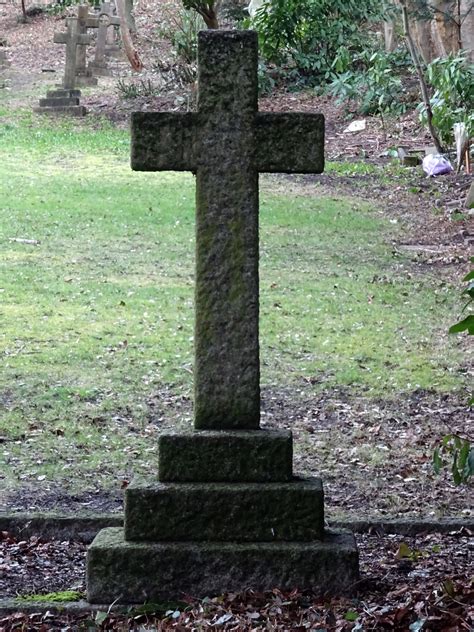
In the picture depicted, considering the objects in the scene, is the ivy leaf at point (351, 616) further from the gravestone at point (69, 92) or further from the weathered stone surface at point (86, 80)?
the weathered stone surface at point (86, 80)

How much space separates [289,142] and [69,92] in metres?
26.2

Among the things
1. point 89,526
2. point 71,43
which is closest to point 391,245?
point 89,526

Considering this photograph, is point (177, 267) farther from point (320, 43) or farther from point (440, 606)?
point (320, 43)

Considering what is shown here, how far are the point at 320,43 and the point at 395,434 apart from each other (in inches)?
1023

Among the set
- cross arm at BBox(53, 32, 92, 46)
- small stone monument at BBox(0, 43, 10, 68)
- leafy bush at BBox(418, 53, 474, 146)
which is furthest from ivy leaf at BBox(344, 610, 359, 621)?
small stone monument at BBox(0, 43, 10, 68)

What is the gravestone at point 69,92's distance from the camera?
1172 inches

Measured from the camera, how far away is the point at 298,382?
966cm

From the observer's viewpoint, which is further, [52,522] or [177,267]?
[177,267]

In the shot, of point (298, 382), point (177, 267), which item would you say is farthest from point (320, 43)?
point (298, 382)

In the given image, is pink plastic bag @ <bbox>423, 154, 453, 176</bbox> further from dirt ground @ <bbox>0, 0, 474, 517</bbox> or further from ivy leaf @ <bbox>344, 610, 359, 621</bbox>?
ivy leaf @ <bbox>344, 610, 359, 621</bbox>

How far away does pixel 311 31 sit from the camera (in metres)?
30.2

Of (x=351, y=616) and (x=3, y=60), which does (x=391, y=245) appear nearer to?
(x=351, y=616)

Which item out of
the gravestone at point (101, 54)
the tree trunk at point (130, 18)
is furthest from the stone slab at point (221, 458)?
the tree trunk at point (130, 18)

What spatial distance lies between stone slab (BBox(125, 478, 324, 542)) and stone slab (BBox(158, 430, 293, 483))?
0.05m
